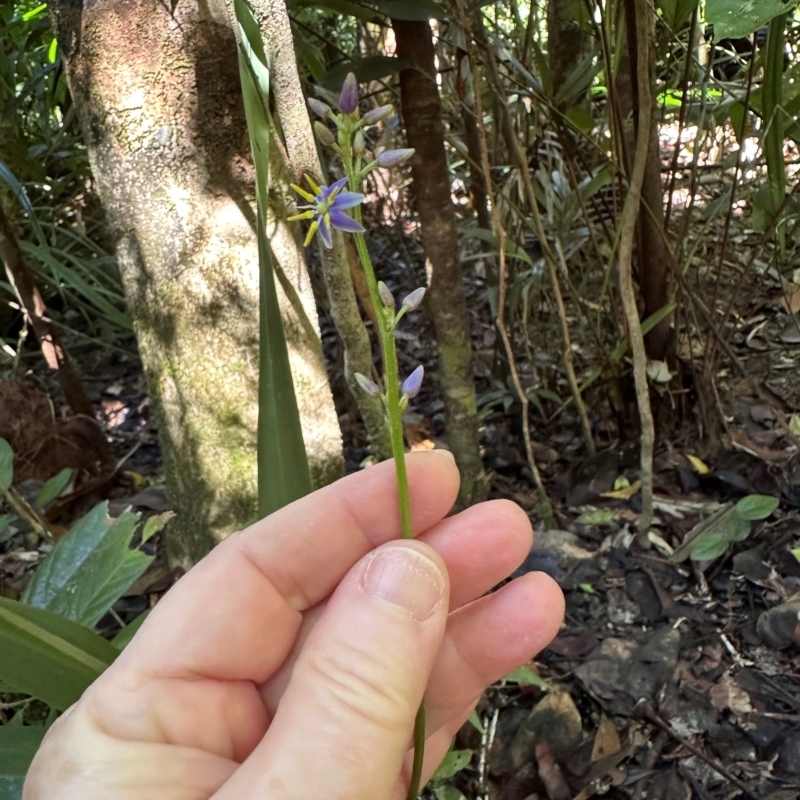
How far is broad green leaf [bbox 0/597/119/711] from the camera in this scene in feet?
1.77

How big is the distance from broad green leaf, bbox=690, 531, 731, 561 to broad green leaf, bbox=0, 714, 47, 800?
0.81m

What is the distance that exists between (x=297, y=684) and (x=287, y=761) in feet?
0.17

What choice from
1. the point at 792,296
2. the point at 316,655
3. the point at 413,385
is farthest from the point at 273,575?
the point at 792,296

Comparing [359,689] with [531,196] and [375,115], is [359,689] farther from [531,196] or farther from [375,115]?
[531,196]

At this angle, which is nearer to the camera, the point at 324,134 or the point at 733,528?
the point at 324,134

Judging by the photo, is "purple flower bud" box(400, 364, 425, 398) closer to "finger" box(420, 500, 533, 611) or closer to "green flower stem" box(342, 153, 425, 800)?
"green flower stem" box(342, 153, 425, 800)

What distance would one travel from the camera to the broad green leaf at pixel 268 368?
544 mm

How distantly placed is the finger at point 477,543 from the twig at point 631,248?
1.37 ft

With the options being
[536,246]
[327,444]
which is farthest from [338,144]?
[536,246]

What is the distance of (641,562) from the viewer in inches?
43.7

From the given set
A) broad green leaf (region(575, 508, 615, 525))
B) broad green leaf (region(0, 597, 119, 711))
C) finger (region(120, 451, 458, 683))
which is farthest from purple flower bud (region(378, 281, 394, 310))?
broad green leaf (region(575, 508, 615, 525))

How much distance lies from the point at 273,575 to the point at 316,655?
0.18m

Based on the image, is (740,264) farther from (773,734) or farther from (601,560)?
(773,734)

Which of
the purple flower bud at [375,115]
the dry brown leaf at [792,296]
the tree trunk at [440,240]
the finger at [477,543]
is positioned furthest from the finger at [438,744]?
the dry brown leaf at [792,296]
